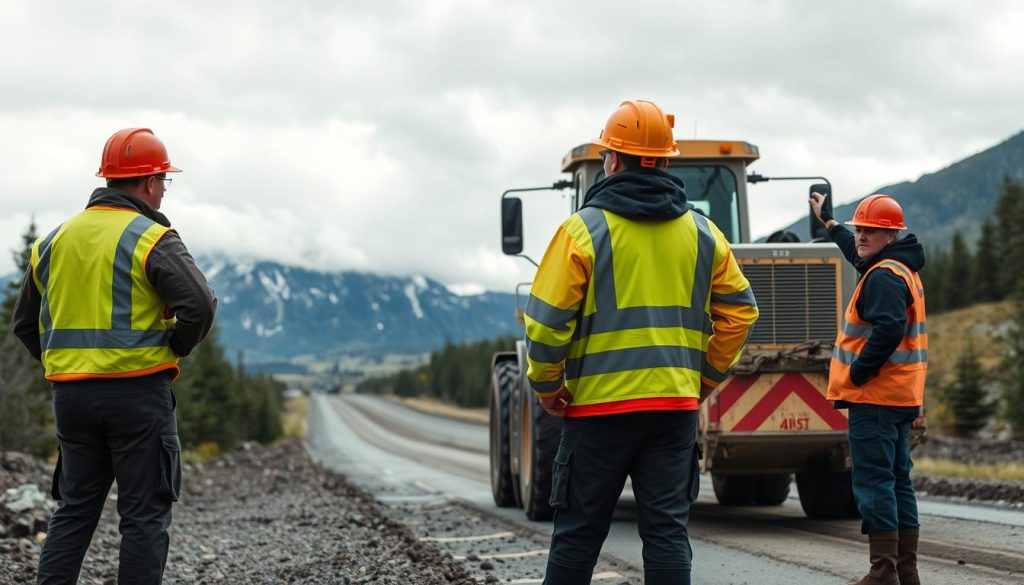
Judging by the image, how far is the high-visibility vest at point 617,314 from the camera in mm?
4520

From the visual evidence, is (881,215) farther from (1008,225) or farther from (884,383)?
(1008,225)

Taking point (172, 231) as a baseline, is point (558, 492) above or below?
below

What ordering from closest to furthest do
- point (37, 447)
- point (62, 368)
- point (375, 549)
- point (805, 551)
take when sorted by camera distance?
point (62, 368), point (805, 551), point (375, 549), point (37, 447)

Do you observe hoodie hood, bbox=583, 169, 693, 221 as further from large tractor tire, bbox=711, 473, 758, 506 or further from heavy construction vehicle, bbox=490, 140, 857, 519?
large tractor tire, bbox=711, 473, 758, 506

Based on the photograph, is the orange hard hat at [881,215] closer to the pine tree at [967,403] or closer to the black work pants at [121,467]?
the black work pants at [121,467]

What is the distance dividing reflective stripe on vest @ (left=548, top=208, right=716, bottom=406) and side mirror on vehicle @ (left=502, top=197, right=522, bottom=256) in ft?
19.6

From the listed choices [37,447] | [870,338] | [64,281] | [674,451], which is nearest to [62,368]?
[64,281]

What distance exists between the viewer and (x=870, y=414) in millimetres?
6430

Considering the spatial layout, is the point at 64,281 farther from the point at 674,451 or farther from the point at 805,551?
the point at 805,551

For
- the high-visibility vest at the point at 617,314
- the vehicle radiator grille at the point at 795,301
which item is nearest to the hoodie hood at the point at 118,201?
the high-visibility vest at the point at 617,314

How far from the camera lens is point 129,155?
539 cm

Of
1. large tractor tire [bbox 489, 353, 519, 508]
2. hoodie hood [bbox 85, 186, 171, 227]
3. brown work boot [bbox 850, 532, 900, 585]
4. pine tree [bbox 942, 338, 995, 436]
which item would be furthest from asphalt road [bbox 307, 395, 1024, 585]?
pine tree [bbox 942, 338, 995, 436]

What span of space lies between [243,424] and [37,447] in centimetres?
4723

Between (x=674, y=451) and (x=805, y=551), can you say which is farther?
(x=805, y=551)
